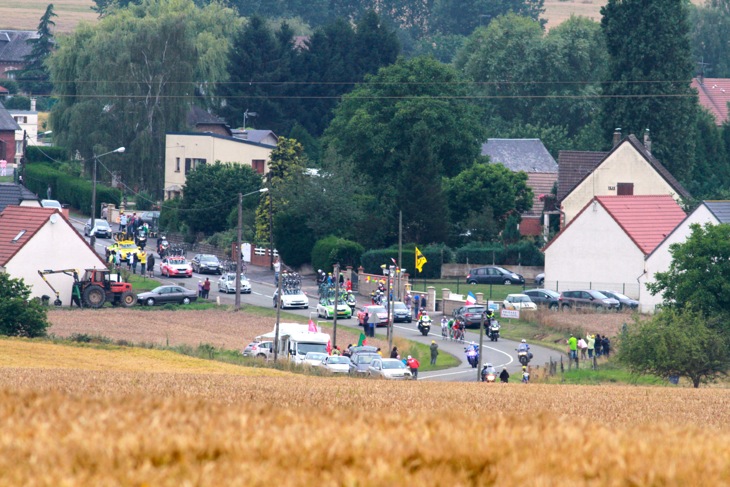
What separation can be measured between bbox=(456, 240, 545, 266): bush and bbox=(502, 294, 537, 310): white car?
1390cm

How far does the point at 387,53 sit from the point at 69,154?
122 feet

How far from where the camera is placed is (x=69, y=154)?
4166 inches

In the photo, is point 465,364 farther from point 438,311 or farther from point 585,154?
point 585,154

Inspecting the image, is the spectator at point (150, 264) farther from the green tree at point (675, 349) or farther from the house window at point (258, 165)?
the green tree at point (675, 349)

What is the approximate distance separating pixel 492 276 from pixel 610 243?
8.06m

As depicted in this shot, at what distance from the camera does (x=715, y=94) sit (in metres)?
139

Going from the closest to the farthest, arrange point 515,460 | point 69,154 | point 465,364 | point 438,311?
point 515,460 → point 465,364 → point 438,311 → point 69,154

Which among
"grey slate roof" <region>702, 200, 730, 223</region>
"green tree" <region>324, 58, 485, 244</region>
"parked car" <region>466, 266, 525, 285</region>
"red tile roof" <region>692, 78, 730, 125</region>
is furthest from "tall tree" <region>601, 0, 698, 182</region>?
"red tile roof" <region>692, 78, 730, 125</region>

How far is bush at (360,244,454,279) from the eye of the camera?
76562 millimetres

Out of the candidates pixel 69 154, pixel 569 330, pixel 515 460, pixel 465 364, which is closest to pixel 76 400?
pixel 515 460

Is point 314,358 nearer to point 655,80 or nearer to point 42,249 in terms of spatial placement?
point 42,249

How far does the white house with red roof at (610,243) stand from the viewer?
70.5 metres

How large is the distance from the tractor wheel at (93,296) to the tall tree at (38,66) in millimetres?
102266

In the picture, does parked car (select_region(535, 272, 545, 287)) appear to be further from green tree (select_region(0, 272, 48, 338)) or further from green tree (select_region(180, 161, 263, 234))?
green tree (select_region(0, 272, 48, 338))
